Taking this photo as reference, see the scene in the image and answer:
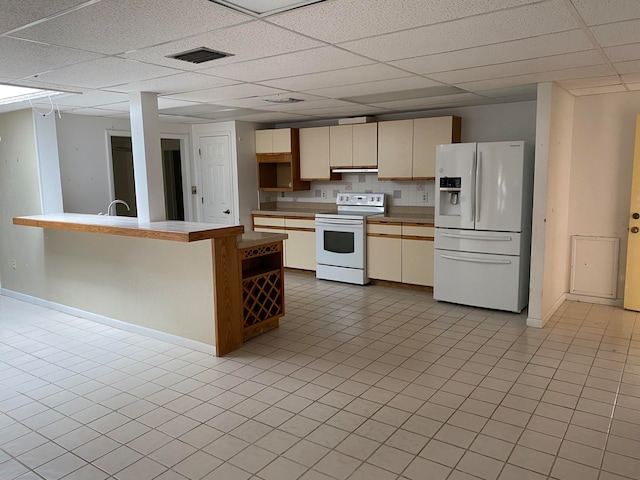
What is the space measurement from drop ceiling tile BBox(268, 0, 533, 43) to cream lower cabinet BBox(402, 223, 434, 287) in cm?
337

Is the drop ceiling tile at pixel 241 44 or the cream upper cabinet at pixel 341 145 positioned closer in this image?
the drop ceiling tile at pixel 241 44

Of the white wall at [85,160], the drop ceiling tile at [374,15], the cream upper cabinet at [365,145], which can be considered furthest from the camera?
the cream upper cabinet at [365,145]

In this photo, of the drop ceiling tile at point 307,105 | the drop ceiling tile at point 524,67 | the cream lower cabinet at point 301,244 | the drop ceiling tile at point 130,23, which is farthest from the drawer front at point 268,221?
the drop ceiling tile at point 130,23

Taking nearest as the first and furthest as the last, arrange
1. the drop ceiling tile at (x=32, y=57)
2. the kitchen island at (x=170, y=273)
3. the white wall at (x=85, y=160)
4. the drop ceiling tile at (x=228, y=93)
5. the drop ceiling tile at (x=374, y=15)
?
the drop ceiling tile at (x=374, y=15), the drop ceiling tile at (x=32, y=57), the kitchen island at (x=170, y=273), the drop ceiling tile at (x=228, y=93), the white wall at (x=85, y=160)

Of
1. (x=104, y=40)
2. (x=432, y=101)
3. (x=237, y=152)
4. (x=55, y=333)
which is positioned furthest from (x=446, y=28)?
(x=237, y=152)

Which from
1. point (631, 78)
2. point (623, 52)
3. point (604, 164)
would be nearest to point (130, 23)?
point (623, 52)

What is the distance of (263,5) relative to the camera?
214cm

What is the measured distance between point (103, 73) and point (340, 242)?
353cm

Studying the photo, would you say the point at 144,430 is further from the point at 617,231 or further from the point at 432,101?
the point at 617,231

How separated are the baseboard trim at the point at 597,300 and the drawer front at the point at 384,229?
207cm

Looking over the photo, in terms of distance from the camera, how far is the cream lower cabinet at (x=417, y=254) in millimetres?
5625

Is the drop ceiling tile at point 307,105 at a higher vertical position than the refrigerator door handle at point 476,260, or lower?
higher

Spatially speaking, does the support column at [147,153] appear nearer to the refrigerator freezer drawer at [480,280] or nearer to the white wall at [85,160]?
the white wall at [85,160]

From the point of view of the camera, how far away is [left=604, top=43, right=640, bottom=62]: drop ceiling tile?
117 inches
